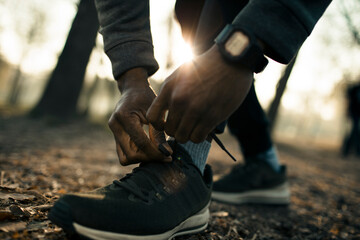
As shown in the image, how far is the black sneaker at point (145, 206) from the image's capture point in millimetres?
779

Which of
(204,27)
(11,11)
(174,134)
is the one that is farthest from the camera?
(11,11)

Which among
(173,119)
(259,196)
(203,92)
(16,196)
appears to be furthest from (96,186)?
(203,92)

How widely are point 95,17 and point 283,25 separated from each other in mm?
6859

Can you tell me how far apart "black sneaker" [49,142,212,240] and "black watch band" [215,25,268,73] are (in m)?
0.56

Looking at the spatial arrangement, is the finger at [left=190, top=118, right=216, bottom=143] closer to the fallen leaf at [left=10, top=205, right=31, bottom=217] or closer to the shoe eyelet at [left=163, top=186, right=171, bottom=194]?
the shoe eyelet at [left=163, top=186, right=171, bottom=194]

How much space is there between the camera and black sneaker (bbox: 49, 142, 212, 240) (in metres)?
0.78

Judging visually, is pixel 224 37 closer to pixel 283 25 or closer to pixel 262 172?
pixel 283 25

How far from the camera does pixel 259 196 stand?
1.91m

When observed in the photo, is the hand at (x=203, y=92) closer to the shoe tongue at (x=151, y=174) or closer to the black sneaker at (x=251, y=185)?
the shoe tongue at (x=151, y=174)

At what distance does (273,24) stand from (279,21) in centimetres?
2

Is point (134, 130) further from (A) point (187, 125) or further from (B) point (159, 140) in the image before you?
(A) point (187, 125)

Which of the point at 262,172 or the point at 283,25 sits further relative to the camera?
the point at 262,172

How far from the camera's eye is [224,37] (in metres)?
0.73

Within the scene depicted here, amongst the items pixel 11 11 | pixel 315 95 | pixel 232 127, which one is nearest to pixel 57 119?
pixel 232 127
